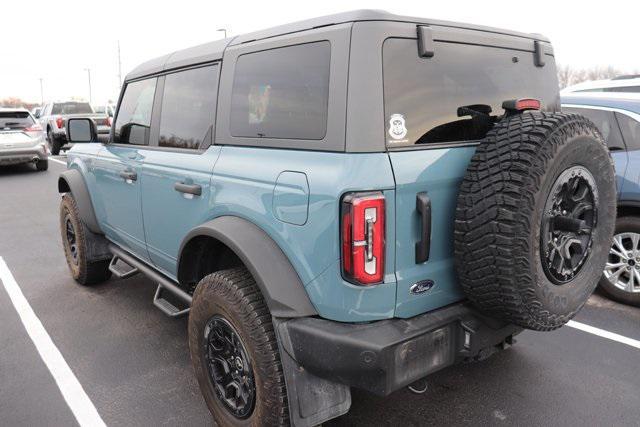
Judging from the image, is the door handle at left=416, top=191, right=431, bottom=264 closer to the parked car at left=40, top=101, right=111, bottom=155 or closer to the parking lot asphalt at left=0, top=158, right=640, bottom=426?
the parking lot asphalt at left=0, top=158, right=640, bottom=426

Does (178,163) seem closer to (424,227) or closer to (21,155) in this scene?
(424,227)

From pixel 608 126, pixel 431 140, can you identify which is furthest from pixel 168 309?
pixel 608 126

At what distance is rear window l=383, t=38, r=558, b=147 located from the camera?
200 cm

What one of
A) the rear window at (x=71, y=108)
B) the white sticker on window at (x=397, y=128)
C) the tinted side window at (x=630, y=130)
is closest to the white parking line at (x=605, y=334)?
the tinted side window at (x=630, y=130)

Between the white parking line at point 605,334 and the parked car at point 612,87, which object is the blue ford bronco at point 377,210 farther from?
the parked car at point 612,87

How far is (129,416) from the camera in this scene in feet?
8.90

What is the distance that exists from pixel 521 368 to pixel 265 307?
1.89 m

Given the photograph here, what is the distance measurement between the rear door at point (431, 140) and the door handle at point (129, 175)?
6.53 feet

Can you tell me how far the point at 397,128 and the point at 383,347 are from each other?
864 mm

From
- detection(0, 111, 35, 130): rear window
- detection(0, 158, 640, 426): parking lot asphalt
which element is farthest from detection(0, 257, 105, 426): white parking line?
detection(0, 111, 35, 130): rear window

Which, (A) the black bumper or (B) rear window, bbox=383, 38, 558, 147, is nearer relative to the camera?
(A) the black bumper

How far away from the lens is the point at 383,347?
1.86 m

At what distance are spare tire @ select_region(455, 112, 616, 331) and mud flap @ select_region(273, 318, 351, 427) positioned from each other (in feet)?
2.47

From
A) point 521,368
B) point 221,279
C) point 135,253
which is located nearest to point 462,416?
point 521,368
